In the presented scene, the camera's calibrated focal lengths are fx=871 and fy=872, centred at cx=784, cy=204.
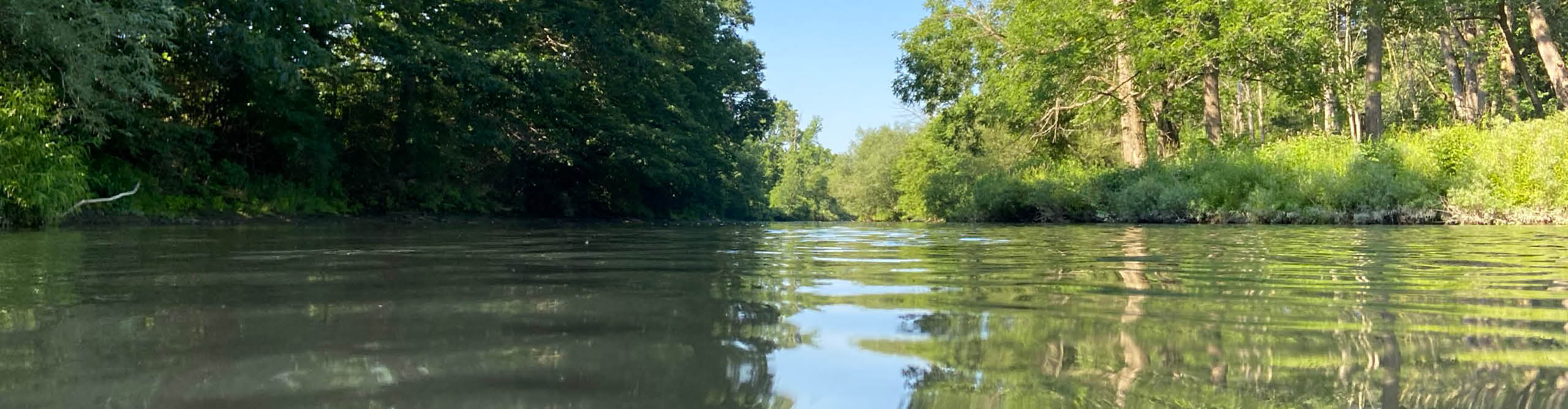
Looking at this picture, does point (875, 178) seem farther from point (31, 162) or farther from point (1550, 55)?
point (31, 162)

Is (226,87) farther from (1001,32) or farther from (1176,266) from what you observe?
(1001,32)

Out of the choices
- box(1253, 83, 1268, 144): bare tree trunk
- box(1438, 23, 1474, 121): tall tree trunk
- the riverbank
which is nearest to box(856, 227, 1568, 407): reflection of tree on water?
the riverbank

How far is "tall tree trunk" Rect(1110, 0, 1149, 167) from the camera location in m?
20.9

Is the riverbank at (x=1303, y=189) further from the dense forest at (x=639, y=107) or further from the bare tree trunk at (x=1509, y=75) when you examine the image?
the bare tree trunk at (x=1509, y=75)

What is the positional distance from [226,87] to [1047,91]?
56.4 ft

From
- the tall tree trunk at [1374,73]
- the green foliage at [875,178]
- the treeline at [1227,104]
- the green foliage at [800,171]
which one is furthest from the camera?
the green foliage at [800,171]

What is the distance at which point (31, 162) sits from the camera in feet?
28.1

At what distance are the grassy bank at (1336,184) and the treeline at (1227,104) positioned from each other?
36 mm

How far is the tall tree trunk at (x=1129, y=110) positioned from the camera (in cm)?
2088

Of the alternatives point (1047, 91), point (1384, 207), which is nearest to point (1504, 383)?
point (1384, 207)

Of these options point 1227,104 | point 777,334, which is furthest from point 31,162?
point 1227,104

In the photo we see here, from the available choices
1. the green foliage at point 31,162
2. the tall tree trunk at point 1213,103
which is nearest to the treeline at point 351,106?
the green foliage at point 31,162

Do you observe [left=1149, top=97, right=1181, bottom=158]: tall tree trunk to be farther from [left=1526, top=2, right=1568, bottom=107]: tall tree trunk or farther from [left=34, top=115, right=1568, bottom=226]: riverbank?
[left=1526, top=2, right=1568, bottom=107]: tall tree trunk

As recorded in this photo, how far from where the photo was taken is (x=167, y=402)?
1332 millimetres
